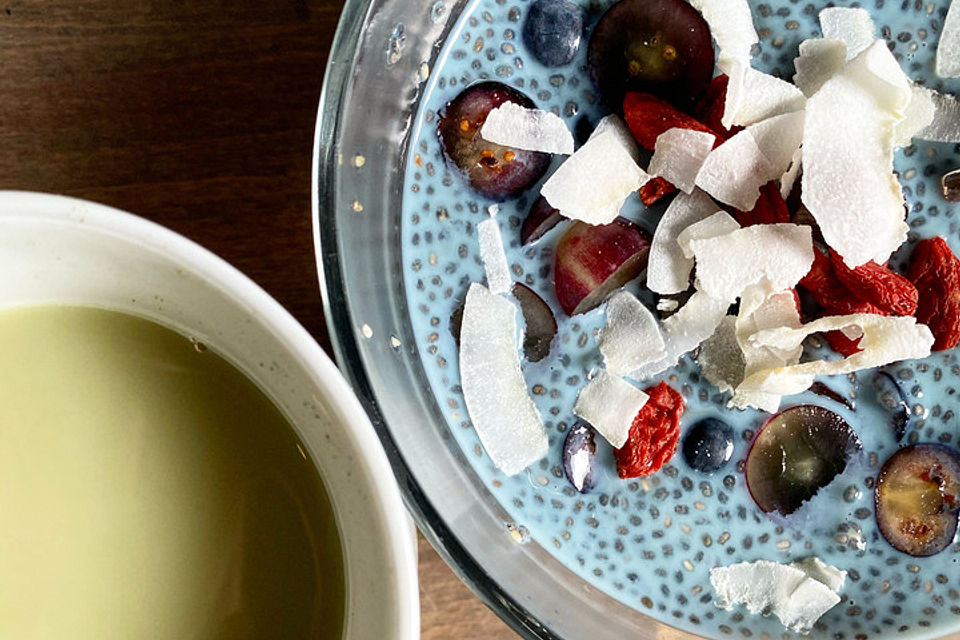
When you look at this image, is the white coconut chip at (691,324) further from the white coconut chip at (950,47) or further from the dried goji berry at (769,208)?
the white coconut chip at (950,47)

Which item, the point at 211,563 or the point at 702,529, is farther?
the point at 702,529

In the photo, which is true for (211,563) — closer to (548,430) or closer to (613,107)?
(548,430)

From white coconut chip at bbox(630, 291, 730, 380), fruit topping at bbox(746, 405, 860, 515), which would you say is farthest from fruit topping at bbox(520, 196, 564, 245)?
fruit topping at bbox(746, 405, 860, 515)

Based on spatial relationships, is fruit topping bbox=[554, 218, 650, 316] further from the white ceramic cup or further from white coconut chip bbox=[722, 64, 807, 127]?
the white ceramic cup

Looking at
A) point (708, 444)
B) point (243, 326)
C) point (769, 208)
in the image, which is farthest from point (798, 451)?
point (243, 326)

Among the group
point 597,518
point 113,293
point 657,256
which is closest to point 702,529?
point 597,518
